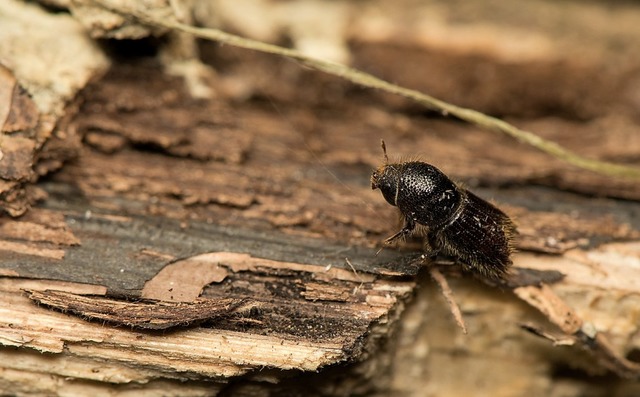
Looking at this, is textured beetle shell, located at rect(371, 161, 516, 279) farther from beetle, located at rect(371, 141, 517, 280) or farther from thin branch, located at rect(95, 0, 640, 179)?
thin branch, located at rect(95, 0, 640, 179)

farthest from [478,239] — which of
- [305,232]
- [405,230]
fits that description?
[305,232]

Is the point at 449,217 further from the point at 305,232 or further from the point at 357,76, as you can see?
the point at 357,76

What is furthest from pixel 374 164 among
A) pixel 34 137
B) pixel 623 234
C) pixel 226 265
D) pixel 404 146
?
pixel 34 137

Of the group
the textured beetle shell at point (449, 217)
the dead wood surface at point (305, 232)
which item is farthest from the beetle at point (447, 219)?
the dead wood surface at point (305, 232)

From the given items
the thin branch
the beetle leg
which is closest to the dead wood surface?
the beetle leg

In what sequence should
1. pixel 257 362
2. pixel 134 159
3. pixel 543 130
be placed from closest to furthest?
pixel 257 362 < pixel 134 159 < pixel 543 130

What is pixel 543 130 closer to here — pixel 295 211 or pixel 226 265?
pixel 295 211

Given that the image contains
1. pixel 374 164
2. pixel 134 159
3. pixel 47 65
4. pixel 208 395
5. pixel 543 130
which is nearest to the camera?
pixel 208 395
